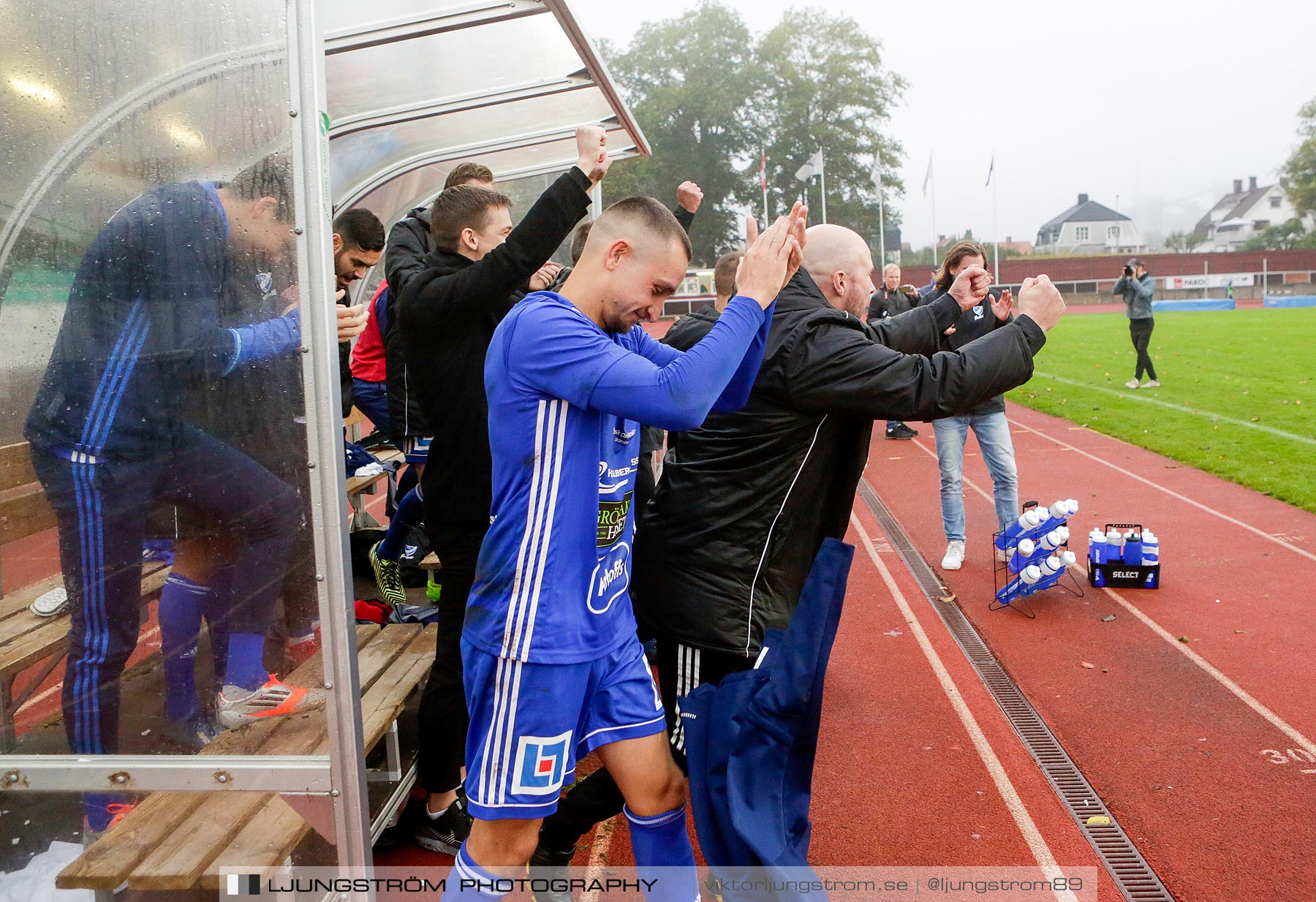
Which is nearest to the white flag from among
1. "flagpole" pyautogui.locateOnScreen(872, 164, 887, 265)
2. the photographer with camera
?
the photographer with camera

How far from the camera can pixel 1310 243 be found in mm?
61125

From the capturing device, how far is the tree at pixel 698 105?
5491 cm

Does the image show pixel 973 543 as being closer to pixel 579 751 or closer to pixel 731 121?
pixel 579 751

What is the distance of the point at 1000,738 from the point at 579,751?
2655 millimetres

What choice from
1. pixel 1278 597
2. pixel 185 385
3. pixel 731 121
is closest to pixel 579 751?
pixel 185 385

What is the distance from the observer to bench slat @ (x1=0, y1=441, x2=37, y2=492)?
2.31 meters

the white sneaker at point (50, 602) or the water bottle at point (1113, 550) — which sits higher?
the white sneaker at point (50, 602)

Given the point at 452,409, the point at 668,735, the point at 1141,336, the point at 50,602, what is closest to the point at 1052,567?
the point at 668,735

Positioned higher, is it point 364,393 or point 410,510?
point 364,393

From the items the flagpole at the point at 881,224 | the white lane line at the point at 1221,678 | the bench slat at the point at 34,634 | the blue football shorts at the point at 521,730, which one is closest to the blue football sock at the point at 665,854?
the blue football shorts at the point at 521,730

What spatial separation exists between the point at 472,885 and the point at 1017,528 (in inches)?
188

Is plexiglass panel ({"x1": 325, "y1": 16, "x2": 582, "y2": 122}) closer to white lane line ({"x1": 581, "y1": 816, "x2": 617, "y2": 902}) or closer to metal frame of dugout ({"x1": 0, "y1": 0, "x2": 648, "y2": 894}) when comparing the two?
metal frame of dugout ({"x1": 0, "y1": 0, "x2": 648, "y2": 894})

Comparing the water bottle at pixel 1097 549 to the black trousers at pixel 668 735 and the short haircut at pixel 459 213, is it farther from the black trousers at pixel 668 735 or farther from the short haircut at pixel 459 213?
the short haircut at pixel 459 213

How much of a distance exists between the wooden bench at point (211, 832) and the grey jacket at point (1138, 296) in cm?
1600
